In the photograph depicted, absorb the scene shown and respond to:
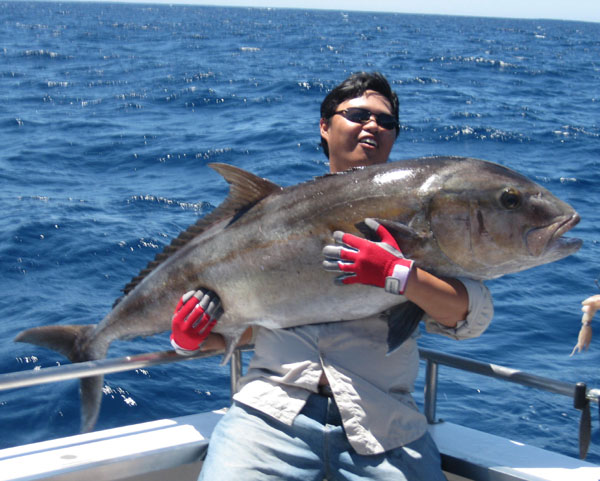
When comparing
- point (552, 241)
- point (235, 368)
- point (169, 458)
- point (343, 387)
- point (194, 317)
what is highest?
point (552, 241)

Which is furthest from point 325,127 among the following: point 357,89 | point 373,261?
point 373,261

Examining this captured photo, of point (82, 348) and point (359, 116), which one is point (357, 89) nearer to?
point (359, 116)

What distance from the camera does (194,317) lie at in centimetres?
270

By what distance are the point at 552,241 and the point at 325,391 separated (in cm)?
100

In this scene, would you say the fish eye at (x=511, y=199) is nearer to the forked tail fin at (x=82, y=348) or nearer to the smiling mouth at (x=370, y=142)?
the smiling mouth at (x=370, y=142)

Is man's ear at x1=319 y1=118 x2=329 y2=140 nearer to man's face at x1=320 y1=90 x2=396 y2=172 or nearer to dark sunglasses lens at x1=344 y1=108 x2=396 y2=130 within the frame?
man's face at x1=320 y1=90 x2=396 y2=172

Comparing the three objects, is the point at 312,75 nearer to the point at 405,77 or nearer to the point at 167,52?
the point at 405,77

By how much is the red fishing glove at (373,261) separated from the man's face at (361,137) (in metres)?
0.65

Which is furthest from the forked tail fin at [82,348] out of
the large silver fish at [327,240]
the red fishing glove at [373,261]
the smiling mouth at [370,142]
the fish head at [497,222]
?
the fish head at [497,222]

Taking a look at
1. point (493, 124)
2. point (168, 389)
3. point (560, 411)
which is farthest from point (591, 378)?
point (493, 124)

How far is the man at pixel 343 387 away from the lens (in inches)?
94.6

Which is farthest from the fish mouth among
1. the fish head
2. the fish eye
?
the fish eye

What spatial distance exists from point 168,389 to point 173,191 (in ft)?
18.2

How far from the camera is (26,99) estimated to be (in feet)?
62.0
